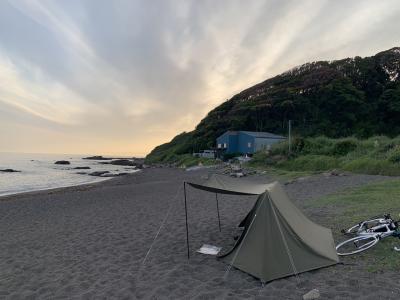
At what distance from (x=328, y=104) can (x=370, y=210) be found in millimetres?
63171

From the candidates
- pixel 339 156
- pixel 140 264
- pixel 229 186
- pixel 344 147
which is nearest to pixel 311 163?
pixel 339 156

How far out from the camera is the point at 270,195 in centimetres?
660

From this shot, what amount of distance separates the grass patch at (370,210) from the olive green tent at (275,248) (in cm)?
84

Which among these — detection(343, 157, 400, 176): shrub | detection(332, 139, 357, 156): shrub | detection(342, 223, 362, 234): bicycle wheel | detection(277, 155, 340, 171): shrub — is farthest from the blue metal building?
detection(342, 223, 362, 234): bicycle wheel

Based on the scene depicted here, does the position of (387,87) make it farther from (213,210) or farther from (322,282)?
(322,282)

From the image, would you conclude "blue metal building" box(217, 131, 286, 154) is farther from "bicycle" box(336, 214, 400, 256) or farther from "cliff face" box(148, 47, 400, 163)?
"bicycle" box(336, 214, 400, 256)

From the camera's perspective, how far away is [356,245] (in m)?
7.34

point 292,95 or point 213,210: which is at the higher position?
point 292,95

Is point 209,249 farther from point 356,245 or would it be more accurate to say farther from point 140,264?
point 356,245

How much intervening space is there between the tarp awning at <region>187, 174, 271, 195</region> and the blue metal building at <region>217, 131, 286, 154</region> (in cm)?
4788

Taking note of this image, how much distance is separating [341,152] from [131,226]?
88.0ft

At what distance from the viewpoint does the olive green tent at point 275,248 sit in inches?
237

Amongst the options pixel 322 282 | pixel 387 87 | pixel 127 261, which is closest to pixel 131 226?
pixel 127 261

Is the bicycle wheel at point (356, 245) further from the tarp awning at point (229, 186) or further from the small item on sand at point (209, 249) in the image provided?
the small item on sand at point (209, 249)
